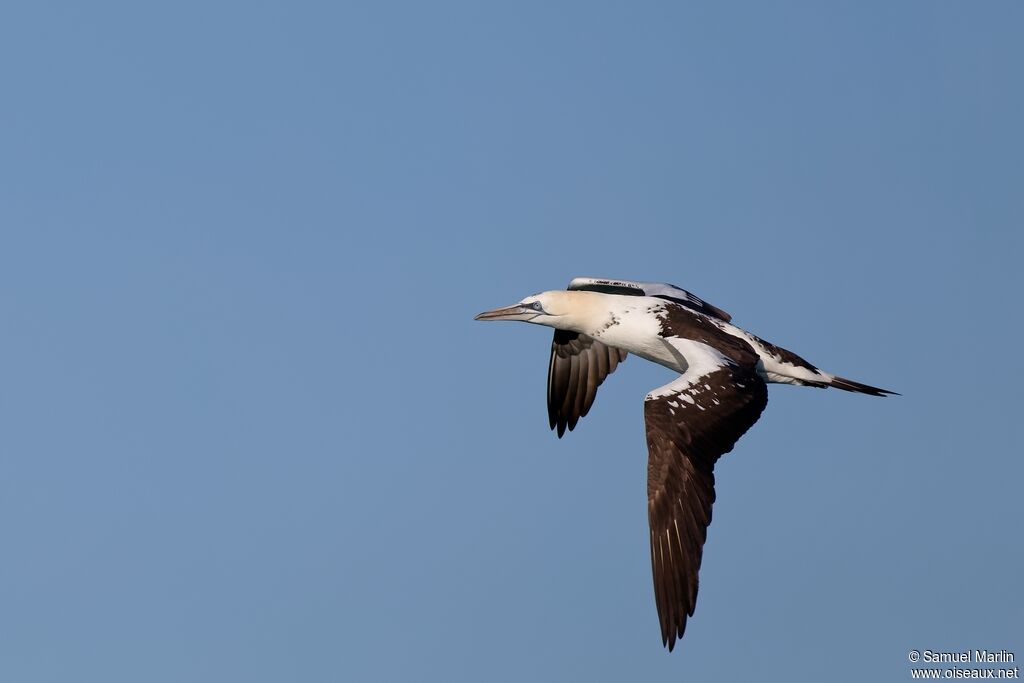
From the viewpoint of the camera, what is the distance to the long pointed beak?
29906mm

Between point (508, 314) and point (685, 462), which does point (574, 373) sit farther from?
point (685, 462)

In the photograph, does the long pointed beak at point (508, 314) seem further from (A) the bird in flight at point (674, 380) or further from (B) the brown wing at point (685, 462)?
(B) the brown wing at point (685, 462)

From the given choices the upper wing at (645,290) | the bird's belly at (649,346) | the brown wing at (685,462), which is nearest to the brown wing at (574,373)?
the upper wing at (645,290)

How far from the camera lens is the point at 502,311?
98.2 feet

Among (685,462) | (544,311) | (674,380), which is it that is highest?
(544,311)

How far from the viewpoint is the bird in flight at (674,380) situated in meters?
23.5

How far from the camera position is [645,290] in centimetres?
2998

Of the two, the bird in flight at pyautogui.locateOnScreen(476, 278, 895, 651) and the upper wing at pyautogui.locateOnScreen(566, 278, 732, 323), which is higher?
the upper wing at pyautogui.locateOnScreen(566, 278, 732, 323)

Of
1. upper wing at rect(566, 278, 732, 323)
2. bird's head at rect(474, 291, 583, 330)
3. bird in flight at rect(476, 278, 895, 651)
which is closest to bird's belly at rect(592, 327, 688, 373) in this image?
bird in flight at rect(476, 278, 895, 651)

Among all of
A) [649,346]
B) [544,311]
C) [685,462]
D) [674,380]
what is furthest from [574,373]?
[685,462]

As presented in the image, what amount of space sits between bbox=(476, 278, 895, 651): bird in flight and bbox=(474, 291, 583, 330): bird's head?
0.06 ft

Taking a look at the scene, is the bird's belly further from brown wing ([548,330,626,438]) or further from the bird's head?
brown wing ([548,330,626,438])

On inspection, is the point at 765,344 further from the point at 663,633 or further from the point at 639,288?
the point at 663,633

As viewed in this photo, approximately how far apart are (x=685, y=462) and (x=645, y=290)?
6347 millimetres
